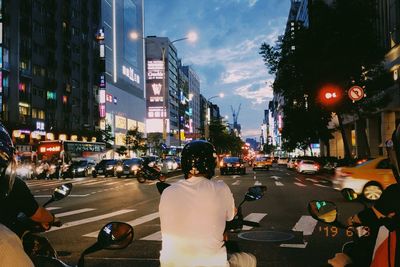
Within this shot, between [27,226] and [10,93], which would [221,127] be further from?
[27,226]

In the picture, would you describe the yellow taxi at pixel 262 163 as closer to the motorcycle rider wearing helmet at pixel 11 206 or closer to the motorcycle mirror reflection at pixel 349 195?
the motorcycle mirror reflection at pixel 349 195

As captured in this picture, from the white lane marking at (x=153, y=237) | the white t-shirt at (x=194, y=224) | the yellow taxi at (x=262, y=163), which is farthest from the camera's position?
the yellow taxi at (x=262, y=163)

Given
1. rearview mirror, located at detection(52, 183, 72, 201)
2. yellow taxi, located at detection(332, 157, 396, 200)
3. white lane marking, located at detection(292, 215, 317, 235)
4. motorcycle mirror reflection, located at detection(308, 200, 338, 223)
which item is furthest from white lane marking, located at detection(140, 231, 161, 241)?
yellow taxi, located at detection(332, 157, 396, 200)

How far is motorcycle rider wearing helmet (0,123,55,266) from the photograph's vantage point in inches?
69.2

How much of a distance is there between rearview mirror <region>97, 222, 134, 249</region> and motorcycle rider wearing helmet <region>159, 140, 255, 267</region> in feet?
1.82

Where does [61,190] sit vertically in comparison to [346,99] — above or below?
below

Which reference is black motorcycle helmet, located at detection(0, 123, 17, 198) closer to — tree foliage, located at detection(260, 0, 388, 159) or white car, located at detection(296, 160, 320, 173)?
tree foliage, located at detection(260, 0, 388, 159)

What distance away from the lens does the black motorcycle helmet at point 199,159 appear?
141 inches

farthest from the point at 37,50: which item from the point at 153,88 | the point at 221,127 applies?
the point at 153,88

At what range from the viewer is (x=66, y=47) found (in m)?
69.8

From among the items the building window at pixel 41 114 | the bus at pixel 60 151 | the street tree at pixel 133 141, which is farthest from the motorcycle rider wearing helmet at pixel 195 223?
the street tree at pixel 133 141

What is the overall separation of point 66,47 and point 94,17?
1418 cm

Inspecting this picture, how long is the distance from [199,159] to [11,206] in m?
1.40

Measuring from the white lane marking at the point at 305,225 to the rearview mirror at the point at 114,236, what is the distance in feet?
25.7
